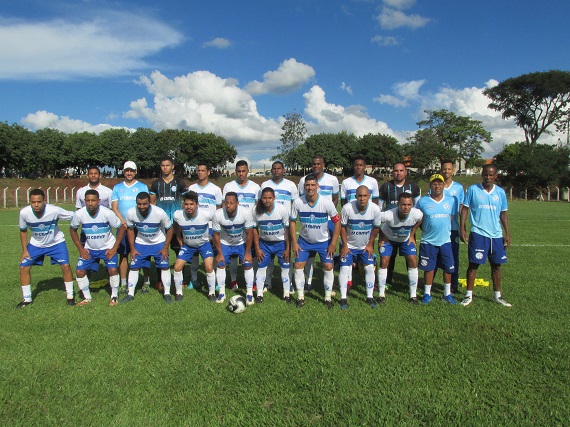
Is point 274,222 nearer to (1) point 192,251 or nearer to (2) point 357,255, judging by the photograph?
(2) point 357,255

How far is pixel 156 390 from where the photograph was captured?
349 centimetres

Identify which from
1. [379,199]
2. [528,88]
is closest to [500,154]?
[528,88]

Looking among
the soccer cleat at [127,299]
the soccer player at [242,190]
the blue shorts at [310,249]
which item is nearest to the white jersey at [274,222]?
the blue shorts at [310,249]

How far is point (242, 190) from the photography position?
7.13 meters

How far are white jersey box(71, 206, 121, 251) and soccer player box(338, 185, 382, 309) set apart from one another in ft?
12.1

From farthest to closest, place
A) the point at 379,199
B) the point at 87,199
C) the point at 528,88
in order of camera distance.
A: the point at 528,88 → the point at 379,199 → the point at 87,199

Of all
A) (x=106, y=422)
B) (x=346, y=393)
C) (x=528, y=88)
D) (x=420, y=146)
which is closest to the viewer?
(x=106, y=422)

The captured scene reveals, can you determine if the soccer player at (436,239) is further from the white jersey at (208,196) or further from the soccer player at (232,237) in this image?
A: the white jersey at (208,196)

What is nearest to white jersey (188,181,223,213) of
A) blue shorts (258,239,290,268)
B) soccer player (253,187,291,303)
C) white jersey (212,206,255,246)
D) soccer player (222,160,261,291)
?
soccer player (222,160,261,291)

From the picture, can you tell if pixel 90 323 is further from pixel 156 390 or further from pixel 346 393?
pixel 346 393

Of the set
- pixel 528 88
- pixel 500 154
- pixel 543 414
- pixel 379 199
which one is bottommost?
pixel 543 414

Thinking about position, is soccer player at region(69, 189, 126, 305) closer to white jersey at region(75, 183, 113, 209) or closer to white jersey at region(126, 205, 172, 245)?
white jersey at region(126, 205, 172, 245)

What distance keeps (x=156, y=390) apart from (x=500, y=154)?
210 ft

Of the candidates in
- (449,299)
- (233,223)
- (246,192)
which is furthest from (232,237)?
(449,299)
